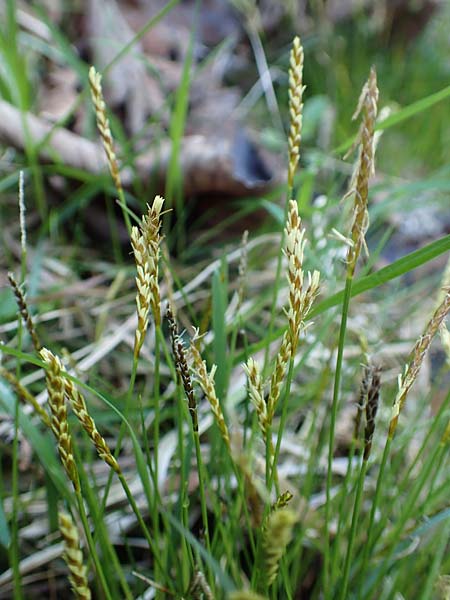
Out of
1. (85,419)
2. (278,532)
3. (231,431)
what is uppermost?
(231,431)

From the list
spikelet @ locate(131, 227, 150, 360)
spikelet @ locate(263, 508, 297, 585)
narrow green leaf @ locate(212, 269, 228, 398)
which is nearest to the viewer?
spikelet @ locate(263, 508, 297, 585)

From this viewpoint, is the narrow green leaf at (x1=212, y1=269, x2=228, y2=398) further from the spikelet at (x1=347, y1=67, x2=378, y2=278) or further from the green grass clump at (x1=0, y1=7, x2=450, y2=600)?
the spikelet at (x1=347, y1=67, x2=378, y2=278)

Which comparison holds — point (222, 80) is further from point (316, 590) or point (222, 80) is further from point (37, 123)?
point (316, 590)

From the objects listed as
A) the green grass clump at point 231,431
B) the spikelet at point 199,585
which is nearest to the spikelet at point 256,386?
the green grass clump at point 231,431

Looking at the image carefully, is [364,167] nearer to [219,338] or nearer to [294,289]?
[294,289]

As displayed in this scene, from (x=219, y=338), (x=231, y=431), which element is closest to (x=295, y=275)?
(x=219, y=338)

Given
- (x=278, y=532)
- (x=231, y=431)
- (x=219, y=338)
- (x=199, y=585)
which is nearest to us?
(x=278, y=532)

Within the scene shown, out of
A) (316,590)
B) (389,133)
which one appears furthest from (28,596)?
(389,133)

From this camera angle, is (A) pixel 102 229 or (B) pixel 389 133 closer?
(A) pixel 102 229

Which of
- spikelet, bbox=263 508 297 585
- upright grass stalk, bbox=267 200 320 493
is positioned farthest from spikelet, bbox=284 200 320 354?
spikelet, bbox=263 508 297 585

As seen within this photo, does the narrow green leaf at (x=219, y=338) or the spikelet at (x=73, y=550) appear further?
the narrow green leaf at (x=219, y=338)

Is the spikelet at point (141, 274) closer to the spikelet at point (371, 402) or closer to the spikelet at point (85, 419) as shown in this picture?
the spikelet at point (85, 419)
